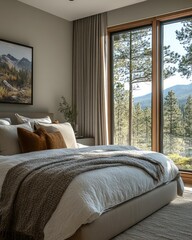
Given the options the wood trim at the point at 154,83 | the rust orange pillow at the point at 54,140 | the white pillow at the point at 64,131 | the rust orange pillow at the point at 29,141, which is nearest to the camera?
the rust orange pillow at the point at 29,141

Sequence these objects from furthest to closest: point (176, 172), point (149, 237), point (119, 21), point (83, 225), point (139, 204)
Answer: point (119, 21)
point (176, 172)
point (139, 204)
point (149, 237)
point (83, 225)

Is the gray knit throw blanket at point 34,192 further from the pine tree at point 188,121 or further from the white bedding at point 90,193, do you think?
the pine tree at point 188,121

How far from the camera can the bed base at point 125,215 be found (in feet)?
6.75

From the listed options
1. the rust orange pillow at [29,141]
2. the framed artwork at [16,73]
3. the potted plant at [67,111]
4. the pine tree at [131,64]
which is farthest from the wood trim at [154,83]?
the rust orange pillow at [29,141]

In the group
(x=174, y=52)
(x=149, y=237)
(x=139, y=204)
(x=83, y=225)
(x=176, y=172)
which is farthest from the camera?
(x=174, y=52)

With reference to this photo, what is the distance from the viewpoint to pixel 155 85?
4.76 meters

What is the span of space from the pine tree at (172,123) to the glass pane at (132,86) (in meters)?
0.30

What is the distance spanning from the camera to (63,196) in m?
2.09

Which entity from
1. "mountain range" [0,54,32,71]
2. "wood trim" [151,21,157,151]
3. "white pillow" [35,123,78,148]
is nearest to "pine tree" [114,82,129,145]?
"wood trim" [151,21,157,151]

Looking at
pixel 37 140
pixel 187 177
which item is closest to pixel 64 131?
pixel 37 140

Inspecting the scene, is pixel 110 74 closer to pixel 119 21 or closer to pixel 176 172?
pixel 119 21

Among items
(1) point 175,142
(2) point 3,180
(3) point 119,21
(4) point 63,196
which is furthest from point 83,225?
(3) point 119,21

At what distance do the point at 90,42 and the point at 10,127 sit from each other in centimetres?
265

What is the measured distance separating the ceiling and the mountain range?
0.96 m
